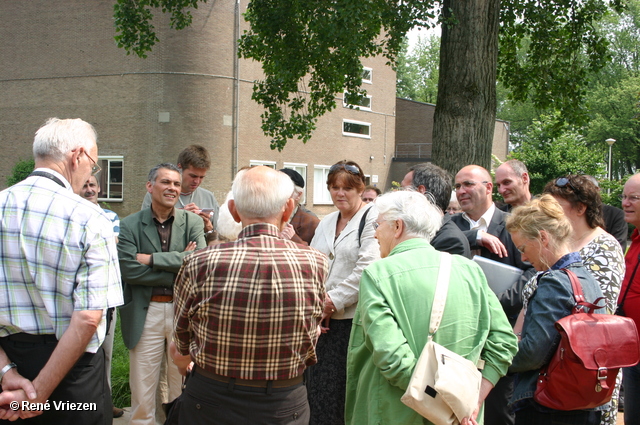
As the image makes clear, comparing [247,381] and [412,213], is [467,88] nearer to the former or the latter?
[412,213]

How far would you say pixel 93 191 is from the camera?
486cm

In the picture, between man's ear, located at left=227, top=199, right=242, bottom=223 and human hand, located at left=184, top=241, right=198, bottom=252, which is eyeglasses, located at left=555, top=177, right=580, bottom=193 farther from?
human hand, located at left=184, top=241, right=198, bottom=252

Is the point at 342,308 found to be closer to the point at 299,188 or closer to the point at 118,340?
the point at 299,188

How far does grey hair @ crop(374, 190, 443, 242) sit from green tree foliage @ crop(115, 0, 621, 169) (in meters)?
A: 5.17

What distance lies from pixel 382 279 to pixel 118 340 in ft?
16.0

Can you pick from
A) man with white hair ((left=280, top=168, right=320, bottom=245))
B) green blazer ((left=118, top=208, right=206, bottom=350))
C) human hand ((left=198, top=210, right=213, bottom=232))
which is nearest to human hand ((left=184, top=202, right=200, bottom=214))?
human hand ((left=198, top=210, right=213, bottom=232))

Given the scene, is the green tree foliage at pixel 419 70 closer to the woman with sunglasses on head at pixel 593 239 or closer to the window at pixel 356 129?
the window at pixel 356 129

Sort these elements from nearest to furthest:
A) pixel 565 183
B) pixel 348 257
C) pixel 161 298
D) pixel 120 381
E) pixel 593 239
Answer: pixel 593 239 < pixel 565 183 < pixel 348 257 < pixel 161 298 < pixel 120 381

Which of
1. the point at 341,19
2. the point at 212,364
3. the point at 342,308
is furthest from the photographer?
the point at 341,19

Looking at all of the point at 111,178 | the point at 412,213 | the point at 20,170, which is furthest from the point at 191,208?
the point at 20,170

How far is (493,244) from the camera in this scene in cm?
349

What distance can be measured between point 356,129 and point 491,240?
26.1m

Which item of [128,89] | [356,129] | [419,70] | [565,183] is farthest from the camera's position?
[419,70]

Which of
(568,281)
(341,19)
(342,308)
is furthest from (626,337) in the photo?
(341,19)
